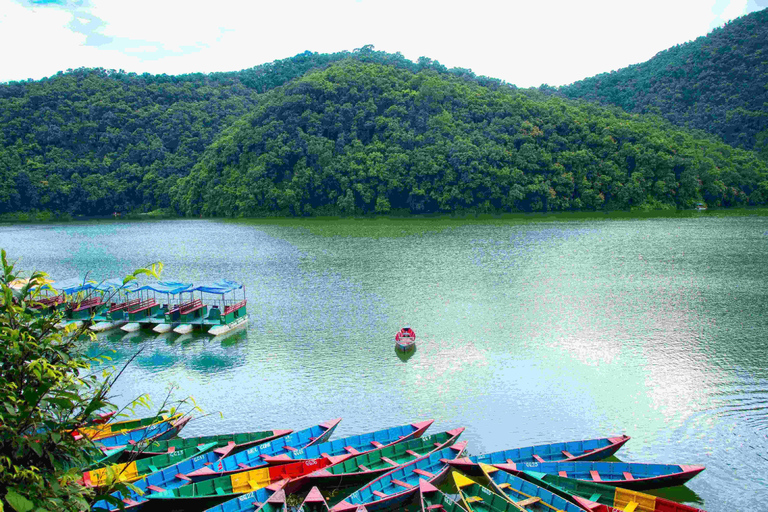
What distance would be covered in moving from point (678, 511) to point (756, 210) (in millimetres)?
84896

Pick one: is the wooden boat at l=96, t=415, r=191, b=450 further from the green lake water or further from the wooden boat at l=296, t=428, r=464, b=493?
the wooden boat at l=296, t=428, r=464, b=493

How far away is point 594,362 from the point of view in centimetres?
2211

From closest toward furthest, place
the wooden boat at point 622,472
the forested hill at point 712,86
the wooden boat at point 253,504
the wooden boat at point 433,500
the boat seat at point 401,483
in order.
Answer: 1. the wooden boat at point 253,504
2. the wooden boat at point 433,500
3. the boat seat at point 401,483
4. the wooden boat at point 622,472
5. the forested hill at point 712,86

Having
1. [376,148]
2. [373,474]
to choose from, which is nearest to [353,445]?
[373,474]

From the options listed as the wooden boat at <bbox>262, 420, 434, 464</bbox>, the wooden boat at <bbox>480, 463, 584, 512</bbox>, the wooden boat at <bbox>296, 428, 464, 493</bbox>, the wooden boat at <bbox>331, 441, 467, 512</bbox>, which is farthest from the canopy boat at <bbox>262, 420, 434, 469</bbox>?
the wooden boat at <bbox>480, 463, 584, 512</bbox>

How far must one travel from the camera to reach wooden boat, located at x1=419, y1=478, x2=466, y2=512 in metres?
11.4

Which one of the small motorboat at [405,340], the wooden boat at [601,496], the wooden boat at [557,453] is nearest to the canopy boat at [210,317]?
the small motorboat at [405,340]

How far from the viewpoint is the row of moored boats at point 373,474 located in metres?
11.6

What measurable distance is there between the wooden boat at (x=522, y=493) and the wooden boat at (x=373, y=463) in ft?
5.85

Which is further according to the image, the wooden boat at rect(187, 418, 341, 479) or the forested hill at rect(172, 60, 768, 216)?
the forested hill at rect(172, 60, 768, 216)

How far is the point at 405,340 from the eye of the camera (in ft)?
77.1

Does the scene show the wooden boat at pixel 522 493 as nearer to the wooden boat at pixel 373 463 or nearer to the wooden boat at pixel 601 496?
the wooden boat at pixel 601 496

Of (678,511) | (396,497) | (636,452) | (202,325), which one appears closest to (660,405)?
(636,452)

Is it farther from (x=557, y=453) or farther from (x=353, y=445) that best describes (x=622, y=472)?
(x=353, y=445)
